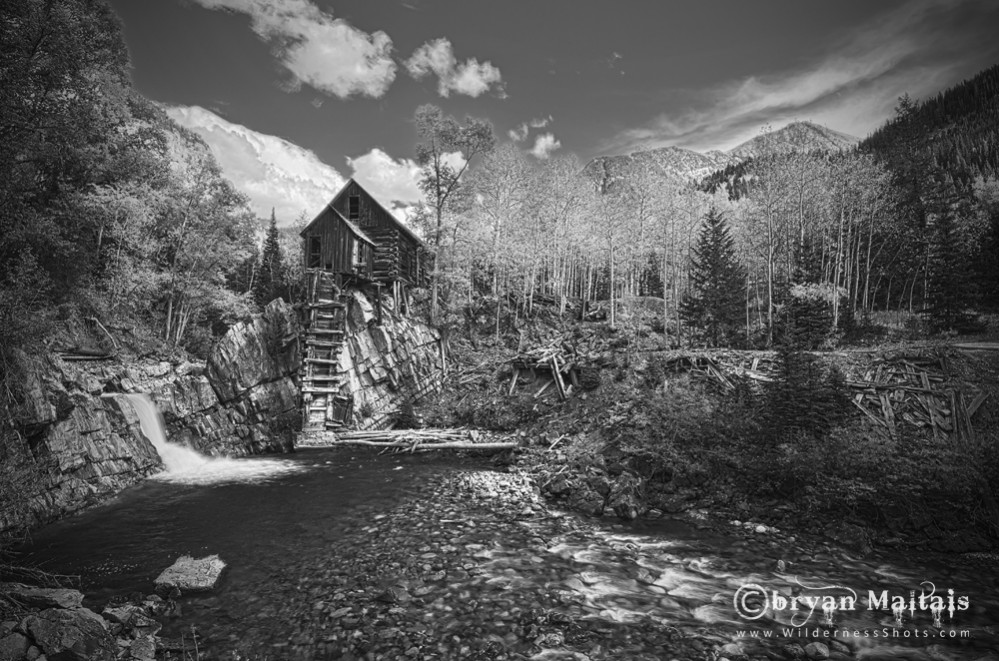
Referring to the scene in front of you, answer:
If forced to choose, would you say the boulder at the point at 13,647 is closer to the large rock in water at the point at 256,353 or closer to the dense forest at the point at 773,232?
the large rock in water at the point at 256,353

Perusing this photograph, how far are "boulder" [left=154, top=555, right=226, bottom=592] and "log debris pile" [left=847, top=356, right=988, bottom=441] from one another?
16760 millimetres

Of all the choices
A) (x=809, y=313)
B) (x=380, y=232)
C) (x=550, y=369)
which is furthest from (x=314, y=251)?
(x=809, y=313)

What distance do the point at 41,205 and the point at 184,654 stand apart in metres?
23.9

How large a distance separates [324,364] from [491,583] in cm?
1933

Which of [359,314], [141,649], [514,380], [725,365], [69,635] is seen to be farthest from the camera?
[359,314]

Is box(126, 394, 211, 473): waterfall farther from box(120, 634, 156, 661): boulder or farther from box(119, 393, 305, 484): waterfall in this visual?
box(120, 634, 156, 661): boulder

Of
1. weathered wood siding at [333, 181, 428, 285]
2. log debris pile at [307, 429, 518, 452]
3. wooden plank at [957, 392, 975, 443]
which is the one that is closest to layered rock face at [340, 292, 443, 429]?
log debris pile at [307, 429, 518, 452]

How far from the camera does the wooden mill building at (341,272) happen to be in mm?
22734

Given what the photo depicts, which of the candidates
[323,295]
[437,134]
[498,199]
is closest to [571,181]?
[498,199]

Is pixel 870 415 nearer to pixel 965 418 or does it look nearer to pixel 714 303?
pixel 965 418

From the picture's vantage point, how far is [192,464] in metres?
17.3

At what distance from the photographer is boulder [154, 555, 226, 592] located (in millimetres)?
7098

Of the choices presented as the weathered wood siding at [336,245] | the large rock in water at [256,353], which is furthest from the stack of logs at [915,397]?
the weathered wood siding at [336,245]

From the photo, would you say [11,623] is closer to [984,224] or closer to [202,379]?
[202,379]
